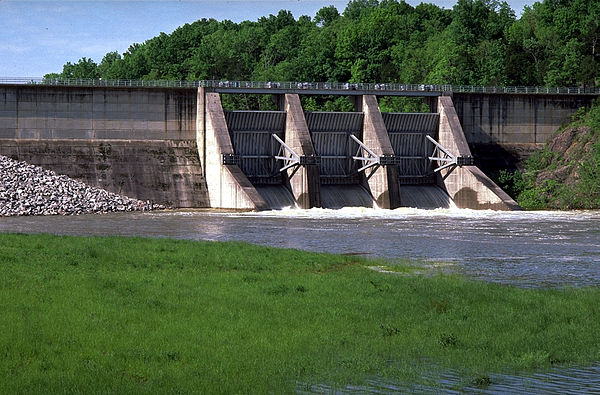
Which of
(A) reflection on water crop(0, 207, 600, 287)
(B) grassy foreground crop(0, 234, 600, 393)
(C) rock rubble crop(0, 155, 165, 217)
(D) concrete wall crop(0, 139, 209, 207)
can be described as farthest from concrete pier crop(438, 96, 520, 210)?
(B) grassy foreground crop(0, 234, 600, 393)

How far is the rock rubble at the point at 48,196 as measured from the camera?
6356cm

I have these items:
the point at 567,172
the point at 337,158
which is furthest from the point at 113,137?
the point at 567,172

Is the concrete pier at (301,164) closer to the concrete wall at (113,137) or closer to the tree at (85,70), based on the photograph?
the concrete wall at (113,137)

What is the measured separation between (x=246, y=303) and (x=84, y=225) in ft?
107

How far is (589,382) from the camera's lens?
666 inches

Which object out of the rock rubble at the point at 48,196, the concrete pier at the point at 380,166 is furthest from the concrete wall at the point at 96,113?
the concrete pier at the point at 380,166

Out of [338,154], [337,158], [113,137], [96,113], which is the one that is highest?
[96,113]

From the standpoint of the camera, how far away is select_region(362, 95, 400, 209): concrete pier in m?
72.6

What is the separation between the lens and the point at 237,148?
7462 cm

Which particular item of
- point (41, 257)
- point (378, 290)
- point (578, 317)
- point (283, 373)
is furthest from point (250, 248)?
point (283, 373)

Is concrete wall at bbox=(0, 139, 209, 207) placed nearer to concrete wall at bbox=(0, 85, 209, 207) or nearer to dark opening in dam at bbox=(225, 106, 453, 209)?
concrete wall at bbox=(0, 85, 209, 207)

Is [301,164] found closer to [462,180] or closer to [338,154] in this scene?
[338,154]

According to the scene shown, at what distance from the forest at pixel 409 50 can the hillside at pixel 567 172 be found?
1609 centimetres

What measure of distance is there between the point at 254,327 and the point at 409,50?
11068 cm
